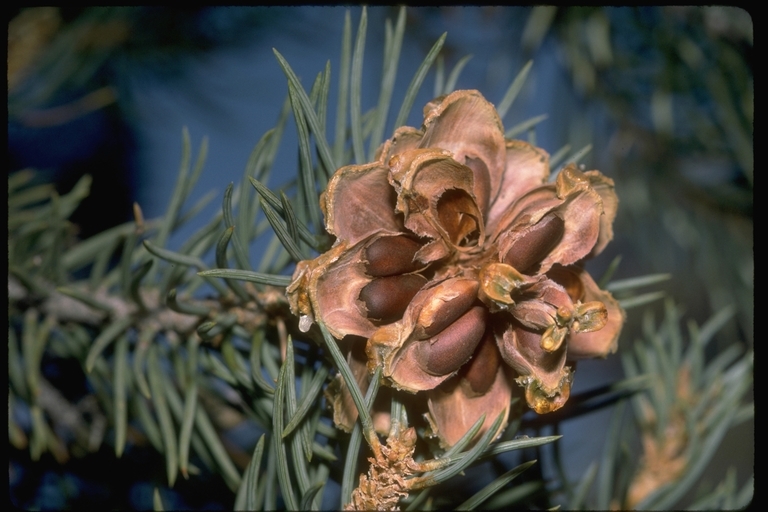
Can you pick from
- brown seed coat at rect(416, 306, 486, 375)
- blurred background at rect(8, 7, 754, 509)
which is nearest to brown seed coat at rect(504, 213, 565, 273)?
brown seed coat at rect(416, 306, 486, 375)

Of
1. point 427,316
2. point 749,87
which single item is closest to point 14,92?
point 427,316

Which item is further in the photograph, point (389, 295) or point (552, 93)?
point (552, 93)

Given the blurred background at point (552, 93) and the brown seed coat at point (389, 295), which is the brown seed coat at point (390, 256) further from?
the blurred background at point (552, 93)

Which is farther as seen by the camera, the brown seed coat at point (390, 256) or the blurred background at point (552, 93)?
the blurred background at point (552, 93)

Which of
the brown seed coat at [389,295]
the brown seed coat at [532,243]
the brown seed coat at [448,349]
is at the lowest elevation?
the brown seed coat at [448,349]

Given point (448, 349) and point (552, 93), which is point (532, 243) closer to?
point (448, 349)

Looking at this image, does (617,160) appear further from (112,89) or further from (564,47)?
(112,89)

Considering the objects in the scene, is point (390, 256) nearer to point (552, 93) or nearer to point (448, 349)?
point (448, 349)

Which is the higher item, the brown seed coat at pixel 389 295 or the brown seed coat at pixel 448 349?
the brown seed coat at pixel 389 295

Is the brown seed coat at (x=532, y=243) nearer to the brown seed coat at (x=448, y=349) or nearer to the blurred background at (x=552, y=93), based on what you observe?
the brown seed coat at (x=448, y=349)

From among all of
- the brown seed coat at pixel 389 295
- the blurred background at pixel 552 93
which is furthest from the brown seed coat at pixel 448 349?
the blurred background at pixel 552 93

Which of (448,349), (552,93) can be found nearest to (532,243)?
(448,349)

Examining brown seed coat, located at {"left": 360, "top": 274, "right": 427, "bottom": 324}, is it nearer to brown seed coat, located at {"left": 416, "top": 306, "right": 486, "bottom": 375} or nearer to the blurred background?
brown seed coat, located at {"left": 416, "top": 306, "right": 486, "bottom": 375}
